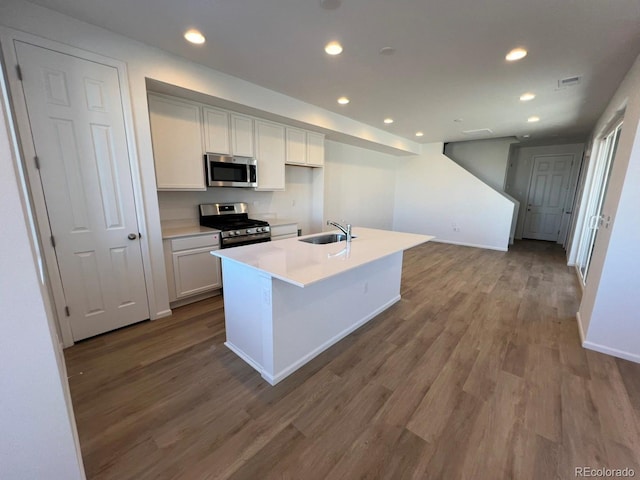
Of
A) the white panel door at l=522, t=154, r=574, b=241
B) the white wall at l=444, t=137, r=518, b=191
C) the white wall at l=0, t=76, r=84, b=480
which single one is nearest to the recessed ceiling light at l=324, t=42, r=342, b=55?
the white wall at l=0, t=76, r=84, b=480

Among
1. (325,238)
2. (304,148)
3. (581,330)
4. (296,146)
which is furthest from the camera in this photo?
(304,148)

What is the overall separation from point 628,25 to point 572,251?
434 cm

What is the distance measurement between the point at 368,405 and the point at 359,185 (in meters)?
5.17

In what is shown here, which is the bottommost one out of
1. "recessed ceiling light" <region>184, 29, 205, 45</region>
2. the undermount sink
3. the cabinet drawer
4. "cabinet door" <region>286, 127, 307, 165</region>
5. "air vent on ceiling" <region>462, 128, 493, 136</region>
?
the cabinet drawer

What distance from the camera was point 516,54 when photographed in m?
2.32

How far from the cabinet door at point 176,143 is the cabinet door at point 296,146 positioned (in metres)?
1.36

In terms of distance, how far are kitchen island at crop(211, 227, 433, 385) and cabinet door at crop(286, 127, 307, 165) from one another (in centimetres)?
202

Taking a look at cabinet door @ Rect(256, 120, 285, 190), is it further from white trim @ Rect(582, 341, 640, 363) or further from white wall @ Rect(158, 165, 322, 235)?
white trim @ Rect(582, 341, 640, 363)

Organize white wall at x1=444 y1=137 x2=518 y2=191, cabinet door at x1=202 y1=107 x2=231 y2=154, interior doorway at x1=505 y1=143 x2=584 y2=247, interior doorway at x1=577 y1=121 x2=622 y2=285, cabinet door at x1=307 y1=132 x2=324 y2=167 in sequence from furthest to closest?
interior doorway at x1=505 y1=143 x2=584 y2=247 < white wall at x1=444 y1=137 x2=518 y2=191 < cabinet door at x1=307 y1=132 x2=324 y2=167 < interior doorway at x1=577 y1=121 x2=622 y2=285 < cabinet door at x1=202 y1=107 x2=231 y2=154

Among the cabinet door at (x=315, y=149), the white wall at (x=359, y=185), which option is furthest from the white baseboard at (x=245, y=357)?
the white wall at (x=359, y=185)

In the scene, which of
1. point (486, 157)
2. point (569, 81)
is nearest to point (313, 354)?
point (569, 81)

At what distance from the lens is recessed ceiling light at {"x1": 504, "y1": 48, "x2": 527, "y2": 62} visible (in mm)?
2252

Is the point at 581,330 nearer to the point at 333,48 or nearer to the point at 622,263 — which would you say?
the point at 622,263

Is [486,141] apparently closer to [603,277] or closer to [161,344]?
[603,277]
